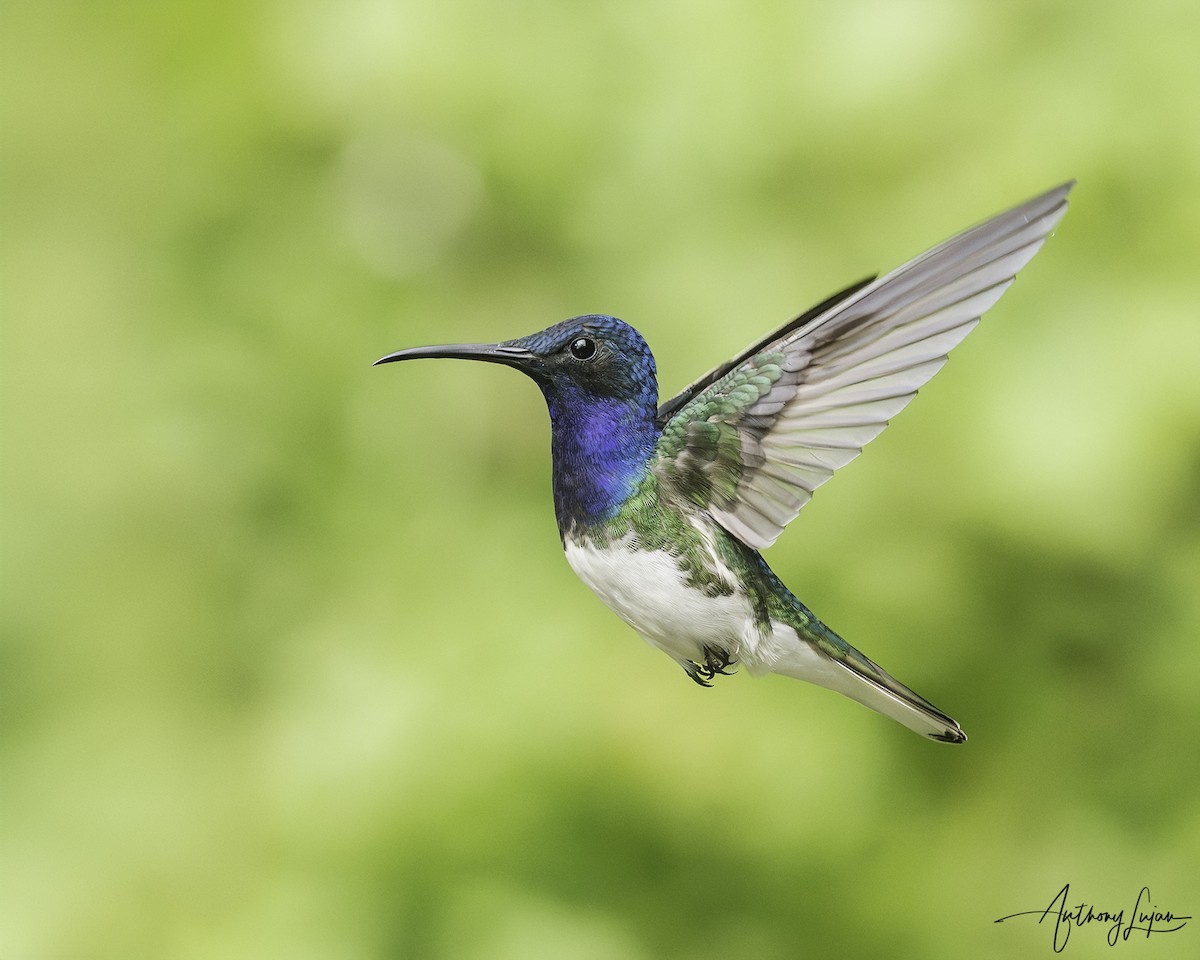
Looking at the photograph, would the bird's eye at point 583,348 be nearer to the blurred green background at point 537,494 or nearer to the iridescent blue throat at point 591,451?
the iridescent blue throat at point 591,451

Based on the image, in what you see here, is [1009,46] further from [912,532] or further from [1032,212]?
[1032,212]

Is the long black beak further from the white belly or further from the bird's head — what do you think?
the white belly

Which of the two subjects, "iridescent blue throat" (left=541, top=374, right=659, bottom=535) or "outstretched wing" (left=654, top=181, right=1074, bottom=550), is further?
"iridescent blue throat" (left=541, top=374, right=659, bottom=535)

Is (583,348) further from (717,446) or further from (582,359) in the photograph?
(717,446)

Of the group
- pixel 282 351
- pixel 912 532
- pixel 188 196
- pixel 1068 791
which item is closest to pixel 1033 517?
pixel 912 532
